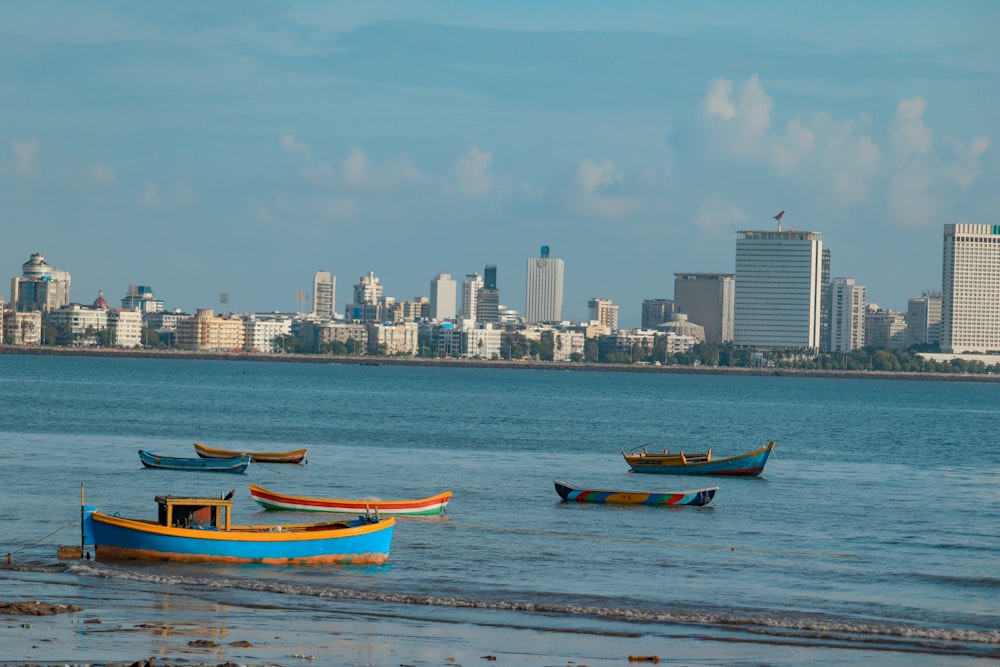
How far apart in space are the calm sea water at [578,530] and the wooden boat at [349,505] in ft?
1.89

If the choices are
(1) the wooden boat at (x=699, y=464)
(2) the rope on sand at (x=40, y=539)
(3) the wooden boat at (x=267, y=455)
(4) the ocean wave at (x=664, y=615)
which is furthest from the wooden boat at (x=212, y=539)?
(1) the wooden boat at (x=699, y=464)

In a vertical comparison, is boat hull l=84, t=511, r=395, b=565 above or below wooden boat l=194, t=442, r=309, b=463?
above

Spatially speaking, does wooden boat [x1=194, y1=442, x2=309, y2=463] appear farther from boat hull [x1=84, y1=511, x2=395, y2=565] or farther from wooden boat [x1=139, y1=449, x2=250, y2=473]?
boat hull [x1=84, y1=511, x2=395, y2=565]

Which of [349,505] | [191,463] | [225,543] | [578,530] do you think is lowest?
[578,530]

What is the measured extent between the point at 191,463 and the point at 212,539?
26371 millimetres

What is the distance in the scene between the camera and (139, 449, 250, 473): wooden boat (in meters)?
55.6

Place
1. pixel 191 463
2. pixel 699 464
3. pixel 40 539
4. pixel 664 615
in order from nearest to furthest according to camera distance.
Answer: pixel 664 615 < pixel 40 539 < pixel 191 463 < pixel 699 464

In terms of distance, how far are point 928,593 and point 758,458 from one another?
93.5ft

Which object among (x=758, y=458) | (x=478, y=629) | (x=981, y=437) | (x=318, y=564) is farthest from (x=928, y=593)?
(x=981, y=437)

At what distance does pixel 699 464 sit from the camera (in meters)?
60.5

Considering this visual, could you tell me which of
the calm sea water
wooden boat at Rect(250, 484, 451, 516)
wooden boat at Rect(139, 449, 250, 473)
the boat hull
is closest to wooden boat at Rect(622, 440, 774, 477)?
the calm sea water

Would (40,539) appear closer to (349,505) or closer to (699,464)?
(349,505)

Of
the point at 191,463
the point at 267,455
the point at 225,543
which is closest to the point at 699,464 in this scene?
the point at 267,455

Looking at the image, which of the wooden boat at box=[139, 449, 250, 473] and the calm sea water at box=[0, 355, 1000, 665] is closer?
the calm sea water at box=[0, 355, 1000, 665]
